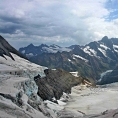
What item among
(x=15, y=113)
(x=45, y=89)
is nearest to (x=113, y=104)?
(x=45, y=89)

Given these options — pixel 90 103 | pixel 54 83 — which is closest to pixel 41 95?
pixel 90 103

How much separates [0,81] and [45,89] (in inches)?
1080

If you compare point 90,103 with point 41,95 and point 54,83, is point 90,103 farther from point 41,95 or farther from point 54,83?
point 54,83

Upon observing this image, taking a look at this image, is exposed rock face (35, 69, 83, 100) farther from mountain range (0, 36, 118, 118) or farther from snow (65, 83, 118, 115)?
snow (65, 83, 118, 115)

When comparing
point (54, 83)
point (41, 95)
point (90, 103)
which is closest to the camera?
point (41, 95)

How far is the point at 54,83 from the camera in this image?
72312mm

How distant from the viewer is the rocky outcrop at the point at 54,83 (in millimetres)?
59069

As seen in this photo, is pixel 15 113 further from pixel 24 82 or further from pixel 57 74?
pixel 57 74

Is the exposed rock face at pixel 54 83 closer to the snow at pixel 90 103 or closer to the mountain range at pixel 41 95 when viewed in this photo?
the mountain range at pixel 41 95

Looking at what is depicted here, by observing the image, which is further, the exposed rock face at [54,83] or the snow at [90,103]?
the exposed rock face at [54,83]

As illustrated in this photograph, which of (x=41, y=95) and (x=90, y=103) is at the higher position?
(x=41, y=95)

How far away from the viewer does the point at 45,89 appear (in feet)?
199

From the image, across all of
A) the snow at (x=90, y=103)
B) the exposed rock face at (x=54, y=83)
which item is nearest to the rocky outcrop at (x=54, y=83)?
the exposed rock face at (x=54, y=83)

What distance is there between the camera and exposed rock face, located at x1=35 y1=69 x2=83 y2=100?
59.0 m
